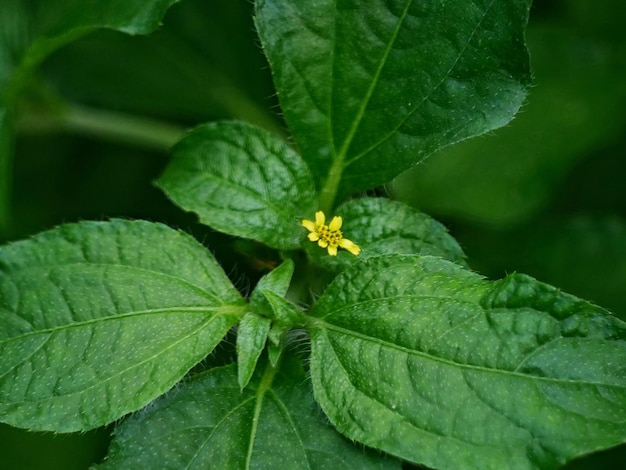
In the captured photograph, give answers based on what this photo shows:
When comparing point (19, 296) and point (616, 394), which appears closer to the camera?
point (616, 394)

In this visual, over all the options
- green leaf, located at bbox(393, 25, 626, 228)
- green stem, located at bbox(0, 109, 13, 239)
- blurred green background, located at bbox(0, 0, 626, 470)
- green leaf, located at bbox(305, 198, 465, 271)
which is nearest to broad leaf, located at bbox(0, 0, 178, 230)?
green stem, located at bbox(0, 109, 13, 239)

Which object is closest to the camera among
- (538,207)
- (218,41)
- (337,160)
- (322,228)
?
(322,228)

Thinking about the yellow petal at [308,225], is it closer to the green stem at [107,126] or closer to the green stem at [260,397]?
the green stem at [260,397]

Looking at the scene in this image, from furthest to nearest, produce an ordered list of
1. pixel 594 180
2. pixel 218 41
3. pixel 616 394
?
1. pixel 218 41
2. pixel 594 180
3. pixel 616 394

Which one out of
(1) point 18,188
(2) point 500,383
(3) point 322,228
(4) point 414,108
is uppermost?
(4) point 414,108

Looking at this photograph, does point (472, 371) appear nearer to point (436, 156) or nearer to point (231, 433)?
point (231, 433)

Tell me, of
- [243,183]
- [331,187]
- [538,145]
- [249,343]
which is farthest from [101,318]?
[538,145]

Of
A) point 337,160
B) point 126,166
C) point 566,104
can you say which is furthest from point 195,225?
point 566,104

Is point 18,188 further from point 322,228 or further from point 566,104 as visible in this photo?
point 566,104
